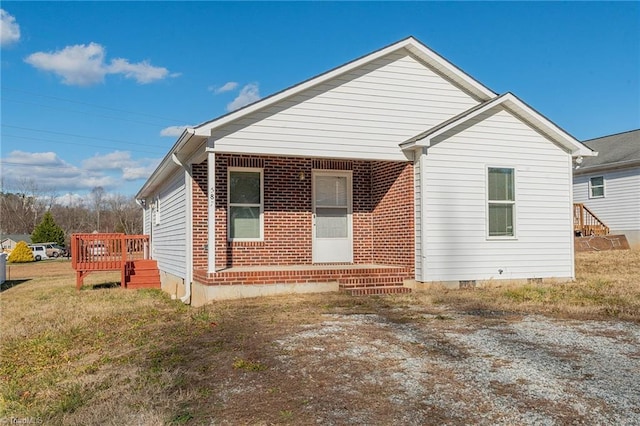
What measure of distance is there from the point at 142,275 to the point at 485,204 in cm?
972

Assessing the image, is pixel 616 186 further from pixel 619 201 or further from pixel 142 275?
pixel 142 275

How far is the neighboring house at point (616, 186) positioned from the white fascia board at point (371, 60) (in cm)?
1119

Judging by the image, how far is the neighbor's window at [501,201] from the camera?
10.7 m

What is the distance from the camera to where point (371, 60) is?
10531mm

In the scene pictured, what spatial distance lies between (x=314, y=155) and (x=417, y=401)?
666 centimetres

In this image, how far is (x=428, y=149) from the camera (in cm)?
1012

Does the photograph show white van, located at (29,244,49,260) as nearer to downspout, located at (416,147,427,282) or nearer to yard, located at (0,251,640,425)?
yard, located at (0,251,640,425)

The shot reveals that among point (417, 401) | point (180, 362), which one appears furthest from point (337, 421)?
point (180, 362)

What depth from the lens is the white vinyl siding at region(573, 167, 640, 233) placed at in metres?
20.5

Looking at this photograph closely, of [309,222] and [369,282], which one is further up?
[309,222]

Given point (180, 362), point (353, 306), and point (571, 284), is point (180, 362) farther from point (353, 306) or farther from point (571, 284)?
point (571, 284)

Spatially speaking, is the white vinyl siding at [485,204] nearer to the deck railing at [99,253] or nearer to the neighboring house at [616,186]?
the deck railing at [99,253]

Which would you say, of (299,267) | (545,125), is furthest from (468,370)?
(545,125)

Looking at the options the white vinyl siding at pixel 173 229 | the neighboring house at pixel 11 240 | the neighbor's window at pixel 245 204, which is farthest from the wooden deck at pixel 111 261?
the neighboring house at pixel 11 240
